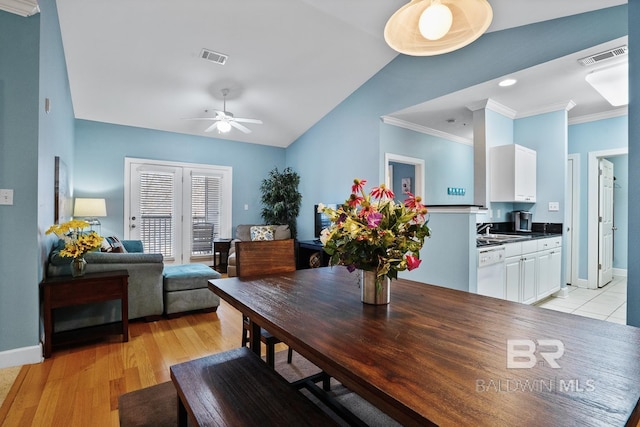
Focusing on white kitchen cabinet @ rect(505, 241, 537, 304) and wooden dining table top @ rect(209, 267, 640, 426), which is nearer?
wooden dining table top @ rect(209, 267, 640, 426)

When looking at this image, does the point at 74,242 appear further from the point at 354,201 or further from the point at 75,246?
the point at 354,201

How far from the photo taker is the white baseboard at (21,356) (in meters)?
2.22

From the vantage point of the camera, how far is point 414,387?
704mm

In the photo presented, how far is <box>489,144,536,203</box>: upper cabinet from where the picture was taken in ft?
12.9

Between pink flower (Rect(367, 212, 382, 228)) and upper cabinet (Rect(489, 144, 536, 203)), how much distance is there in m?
3.50

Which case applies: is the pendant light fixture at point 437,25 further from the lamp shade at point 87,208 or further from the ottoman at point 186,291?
the lamp shade at point 87,208

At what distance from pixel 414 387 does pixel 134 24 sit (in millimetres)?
4134

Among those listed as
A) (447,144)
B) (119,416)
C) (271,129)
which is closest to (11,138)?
(119,416)

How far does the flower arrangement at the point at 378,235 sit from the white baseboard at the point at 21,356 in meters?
2.50

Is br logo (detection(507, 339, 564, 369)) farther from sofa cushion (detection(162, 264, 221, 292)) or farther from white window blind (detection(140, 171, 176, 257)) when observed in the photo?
white window blind (detection(140, 171, 176, 257))

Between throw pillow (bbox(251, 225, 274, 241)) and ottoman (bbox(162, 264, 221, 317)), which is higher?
throw pillow (bbox(251, 225, 274, 241))

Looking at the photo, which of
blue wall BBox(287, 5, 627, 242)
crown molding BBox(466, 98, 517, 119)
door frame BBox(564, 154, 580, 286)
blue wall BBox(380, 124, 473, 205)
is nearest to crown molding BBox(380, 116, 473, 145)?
blue wall BBox(380, 124, 473, 205)

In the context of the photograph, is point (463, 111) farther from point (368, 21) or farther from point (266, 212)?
point (266, 212)

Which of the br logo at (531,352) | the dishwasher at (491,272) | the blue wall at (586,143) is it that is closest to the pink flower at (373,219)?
the br logo at (531,352)
